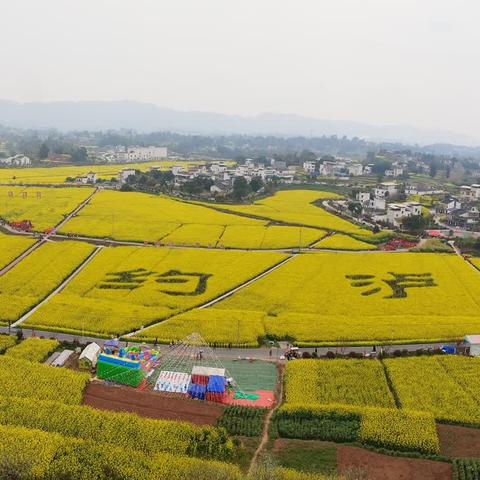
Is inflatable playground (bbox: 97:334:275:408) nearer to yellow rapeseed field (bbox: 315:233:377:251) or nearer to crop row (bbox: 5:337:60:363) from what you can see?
crop row (bbox: 5:337:60:363)

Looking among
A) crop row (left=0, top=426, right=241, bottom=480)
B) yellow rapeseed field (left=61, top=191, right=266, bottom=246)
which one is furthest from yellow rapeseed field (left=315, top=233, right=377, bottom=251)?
crop row (left=0, top=426, right=241, bottom=480)

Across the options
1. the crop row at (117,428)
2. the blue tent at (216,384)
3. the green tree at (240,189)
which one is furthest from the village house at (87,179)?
the crop row at (117,428)

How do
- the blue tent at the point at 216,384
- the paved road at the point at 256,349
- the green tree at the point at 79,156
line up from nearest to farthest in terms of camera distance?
the blue tent at the point at 216,384 → the paved road at the point at 256,349 → the green tree at the point at 79,156

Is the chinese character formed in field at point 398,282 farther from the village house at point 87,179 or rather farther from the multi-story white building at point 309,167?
the multi-story white building at point 309,167

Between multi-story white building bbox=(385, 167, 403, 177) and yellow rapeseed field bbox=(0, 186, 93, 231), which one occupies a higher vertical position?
yellow rapeseed field bbox=(0, 186, 93, 231)

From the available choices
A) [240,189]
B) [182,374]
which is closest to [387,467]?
[182,374]

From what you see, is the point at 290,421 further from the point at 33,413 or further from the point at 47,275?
the point at 47,275
